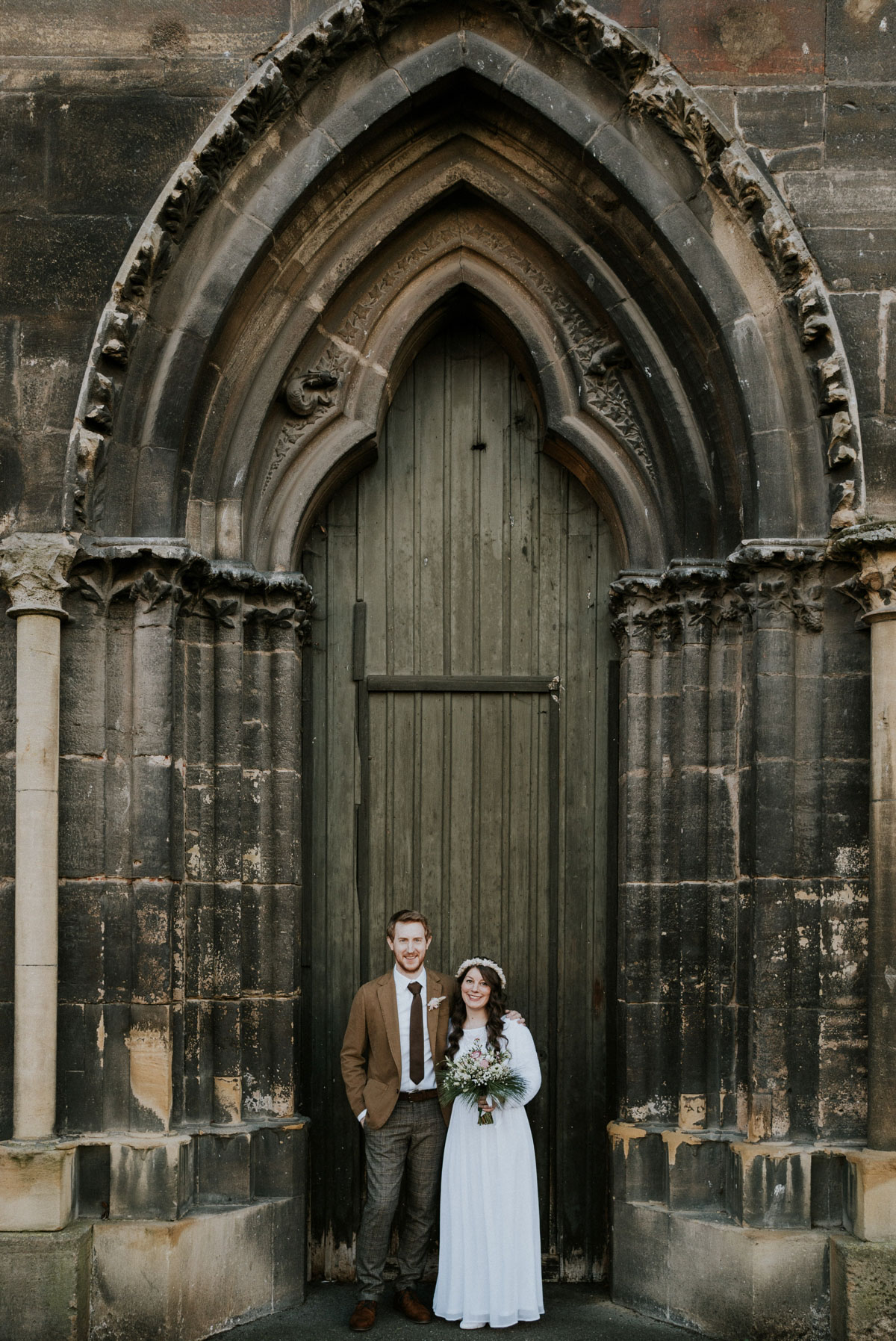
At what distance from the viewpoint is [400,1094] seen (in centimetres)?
592

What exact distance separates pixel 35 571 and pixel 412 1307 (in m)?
3.44

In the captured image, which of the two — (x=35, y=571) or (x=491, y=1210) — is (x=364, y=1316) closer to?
(x=491, y=1210)

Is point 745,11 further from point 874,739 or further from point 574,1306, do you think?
point 574,1306

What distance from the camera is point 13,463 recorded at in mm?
5816

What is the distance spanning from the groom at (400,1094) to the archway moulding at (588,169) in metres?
2.08

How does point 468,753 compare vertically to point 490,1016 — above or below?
above

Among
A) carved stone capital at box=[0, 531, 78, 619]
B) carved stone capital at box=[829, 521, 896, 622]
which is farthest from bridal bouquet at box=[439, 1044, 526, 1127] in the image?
carved stone capital at box=[0, 531, 78, 619]

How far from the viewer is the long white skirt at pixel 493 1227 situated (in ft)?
18.7

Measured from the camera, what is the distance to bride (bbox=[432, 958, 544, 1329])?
18.7ft

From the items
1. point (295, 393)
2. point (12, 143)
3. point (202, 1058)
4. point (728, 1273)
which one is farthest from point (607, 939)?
point (12, 143)

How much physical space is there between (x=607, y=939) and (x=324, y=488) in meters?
2.50

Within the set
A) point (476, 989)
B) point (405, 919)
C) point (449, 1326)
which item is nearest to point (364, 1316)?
point (449, 1326)

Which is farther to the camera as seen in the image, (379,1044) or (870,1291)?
(379,1044)

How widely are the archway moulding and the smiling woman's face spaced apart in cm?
215
